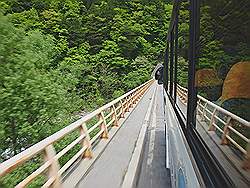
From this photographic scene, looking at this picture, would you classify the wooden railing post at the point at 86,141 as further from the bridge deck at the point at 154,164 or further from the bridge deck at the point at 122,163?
the bridge deck at the point at 154,164

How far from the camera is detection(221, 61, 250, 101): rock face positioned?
1368 millimetres

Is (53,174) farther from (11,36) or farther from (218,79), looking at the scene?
(11,36)

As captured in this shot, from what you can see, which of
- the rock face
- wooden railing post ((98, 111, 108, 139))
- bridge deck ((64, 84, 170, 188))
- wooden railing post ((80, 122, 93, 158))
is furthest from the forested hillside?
wooden railing post ((98, 111, 108, 139))

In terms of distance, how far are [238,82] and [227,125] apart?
0.19m

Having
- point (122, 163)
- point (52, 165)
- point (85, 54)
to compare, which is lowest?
point (122, 163)

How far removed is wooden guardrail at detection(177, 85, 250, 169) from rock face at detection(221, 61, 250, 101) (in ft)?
0.26

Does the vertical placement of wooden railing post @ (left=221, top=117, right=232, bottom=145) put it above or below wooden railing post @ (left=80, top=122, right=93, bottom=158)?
above

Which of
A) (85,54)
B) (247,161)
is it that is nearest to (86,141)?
(247,161)

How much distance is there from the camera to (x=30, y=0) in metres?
66.6

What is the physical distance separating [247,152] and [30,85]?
2208cm

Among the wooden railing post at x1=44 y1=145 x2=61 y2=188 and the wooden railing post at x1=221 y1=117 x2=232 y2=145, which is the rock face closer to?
the wooden railing post at x1=221 y1=117 x2=232 y2=145

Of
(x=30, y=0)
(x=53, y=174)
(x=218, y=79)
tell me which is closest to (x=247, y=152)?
(x=218, y=79)

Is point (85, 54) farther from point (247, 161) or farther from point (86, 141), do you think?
point (247, 161)

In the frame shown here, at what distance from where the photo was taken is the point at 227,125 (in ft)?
5.11
